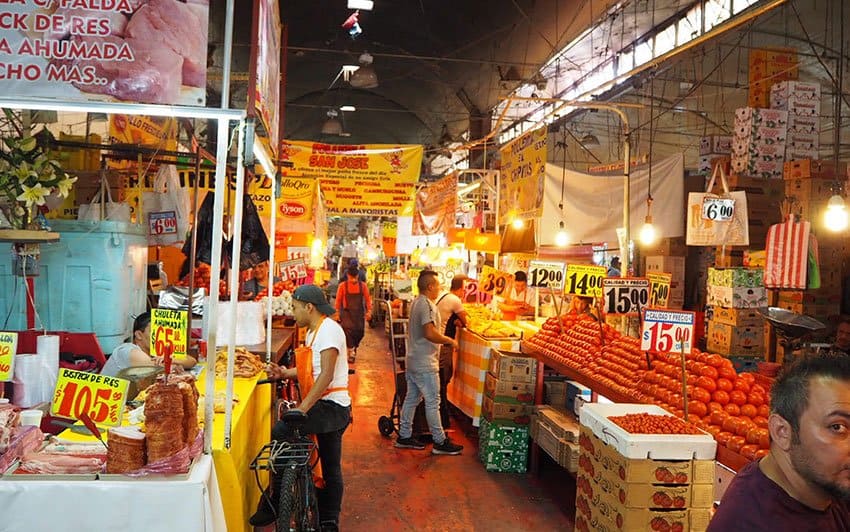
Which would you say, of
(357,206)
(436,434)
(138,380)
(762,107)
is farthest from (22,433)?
(762,107)

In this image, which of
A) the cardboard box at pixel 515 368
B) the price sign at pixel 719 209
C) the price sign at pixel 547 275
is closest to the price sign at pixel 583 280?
the price sign at pixel 547 275

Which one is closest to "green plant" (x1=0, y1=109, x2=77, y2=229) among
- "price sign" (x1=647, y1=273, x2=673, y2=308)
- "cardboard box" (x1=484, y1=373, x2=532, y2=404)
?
"cardboard box" (x1=484, y1=373, x2=532, y2=404)

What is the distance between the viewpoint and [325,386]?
179 inches

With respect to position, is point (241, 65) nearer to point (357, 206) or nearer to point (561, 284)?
point (357, 206)

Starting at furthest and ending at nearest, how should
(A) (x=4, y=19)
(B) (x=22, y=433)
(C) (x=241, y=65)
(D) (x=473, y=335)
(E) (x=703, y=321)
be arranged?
(C) (x=241, y=65), (E) (x=703, y=321), (D) (x=473, y=335), (B) (x=22, y=433), (A) (x=4, y=19)

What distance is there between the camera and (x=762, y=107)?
10.4 meters

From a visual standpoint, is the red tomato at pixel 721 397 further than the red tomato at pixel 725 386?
No

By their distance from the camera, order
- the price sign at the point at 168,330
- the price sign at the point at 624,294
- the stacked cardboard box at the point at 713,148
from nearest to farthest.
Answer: the price sign at the point at 168,330 → the price sign at the point at 624,294 → the stacked cardboard box at the point at 713,148

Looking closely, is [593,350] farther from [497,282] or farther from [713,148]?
[713,148]

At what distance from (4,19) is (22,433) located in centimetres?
202

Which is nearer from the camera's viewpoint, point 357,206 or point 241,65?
point 357,206

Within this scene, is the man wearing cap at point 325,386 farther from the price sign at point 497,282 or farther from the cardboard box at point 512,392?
the price sign at point 497,282

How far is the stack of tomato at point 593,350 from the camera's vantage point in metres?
5.82

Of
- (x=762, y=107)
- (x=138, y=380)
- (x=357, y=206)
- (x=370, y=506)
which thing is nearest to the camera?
(x=138, y=380)
